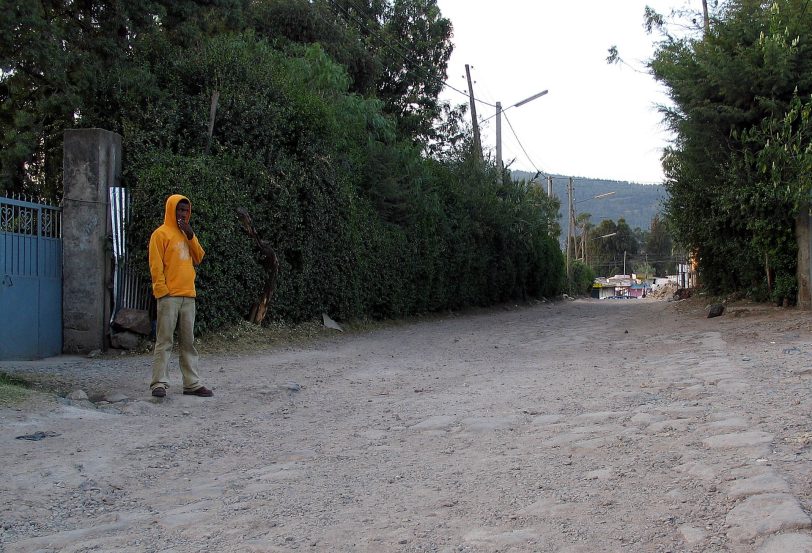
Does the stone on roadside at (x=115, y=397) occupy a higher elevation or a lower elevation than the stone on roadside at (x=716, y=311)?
Result: lower

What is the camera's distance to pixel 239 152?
11.4 meters

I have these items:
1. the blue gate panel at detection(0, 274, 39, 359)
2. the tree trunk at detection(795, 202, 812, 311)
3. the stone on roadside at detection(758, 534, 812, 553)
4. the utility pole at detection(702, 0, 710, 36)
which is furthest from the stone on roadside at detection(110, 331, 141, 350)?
the utility pole at detection(702, 0, 710, 36)

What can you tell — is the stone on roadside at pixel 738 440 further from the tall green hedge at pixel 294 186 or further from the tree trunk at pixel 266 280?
the tree trunk at pixel 266 280

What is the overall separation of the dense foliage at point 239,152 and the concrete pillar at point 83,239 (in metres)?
0.50

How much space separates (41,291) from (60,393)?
3491mm

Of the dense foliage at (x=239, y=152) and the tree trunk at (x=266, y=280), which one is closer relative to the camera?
the dense foliage at (x=239, y=152)

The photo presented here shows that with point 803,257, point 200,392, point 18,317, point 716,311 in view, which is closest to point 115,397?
point 200,392

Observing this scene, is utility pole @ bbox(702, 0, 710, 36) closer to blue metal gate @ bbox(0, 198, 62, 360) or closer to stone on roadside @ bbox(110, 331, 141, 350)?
stone on roadside @ bbox(110, 331, 141, 350)

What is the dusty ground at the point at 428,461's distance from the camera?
126 inches

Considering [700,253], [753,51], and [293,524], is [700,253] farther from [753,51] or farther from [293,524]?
[293,524]

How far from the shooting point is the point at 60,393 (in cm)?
656

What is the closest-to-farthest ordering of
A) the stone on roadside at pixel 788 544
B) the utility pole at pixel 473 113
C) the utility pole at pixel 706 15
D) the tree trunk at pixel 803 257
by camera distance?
the stone on roadside at pixel 788 544, the tree trunk at pixel 803 257, the utility pole at pixel 706 15, the utility pole at pixel 473 113

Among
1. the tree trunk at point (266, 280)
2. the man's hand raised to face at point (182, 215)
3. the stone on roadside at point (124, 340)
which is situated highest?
the man's hand raised to face at point (182, 215)

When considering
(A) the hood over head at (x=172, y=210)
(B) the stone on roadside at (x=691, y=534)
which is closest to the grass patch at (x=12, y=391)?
(A) the hood over head at (x=172, y=210)
